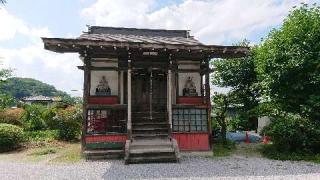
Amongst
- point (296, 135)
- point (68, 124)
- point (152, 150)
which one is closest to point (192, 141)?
point (152, 150)

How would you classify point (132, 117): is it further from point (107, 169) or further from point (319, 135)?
point (319, 135)

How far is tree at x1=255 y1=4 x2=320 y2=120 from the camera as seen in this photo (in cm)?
1906

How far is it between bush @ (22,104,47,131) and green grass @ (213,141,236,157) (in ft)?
48.5

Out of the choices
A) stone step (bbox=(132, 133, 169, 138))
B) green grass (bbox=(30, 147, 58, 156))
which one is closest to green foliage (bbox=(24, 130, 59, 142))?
green grass (bbox=(30, 147, 58, 156))

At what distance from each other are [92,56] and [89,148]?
4.38 m

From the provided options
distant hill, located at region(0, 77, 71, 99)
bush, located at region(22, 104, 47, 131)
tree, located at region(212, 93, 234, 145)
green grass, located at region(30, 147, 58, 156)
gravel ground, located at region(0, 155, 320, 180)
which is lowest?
gravel ground, located at region(0, 155, 320, 180)

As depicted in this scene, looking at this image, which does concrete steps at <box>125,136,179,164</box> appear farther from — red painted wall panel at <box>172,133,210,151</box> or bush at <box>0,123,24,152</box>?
bush at <box>0,123,24,152</box>

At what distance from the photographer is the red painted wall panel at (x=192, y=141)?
17.5 meters

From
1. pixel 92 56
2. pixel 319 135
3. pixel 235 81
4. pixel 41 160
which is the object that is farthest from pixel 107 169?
pixel 235 81

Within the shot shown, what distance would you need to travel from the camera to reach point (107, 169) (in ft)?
45.6

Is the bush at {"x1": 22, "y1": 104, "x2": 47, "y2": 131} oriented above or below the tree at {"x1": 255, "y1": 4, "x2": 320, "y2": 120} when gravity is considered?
below

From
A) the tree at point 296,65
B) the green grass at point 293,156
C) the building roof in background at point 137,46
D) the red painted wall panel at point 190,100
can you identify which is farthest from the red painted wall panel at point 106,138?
the tree at point 296,65

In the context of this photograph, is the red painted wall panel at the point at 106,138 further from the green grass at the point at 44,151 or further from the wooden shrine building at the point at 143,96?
the green grass at the point at 44,151

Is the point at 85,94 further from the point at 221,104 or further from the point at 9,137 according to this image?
the point at 221,104
